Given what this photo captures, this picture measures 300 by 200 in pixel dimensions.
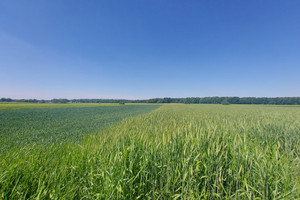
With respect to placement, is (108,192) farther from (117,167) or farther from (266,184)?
(266,184)

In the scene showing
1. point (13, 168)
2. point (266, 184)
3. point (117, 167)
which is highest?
point (13, 168)

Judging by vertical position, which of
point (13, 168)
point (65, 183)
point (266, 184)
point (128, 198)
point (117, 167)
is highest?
point (13, 168)

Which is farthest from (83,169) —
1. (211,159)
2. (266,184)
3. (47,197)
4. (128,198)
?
(266,184)

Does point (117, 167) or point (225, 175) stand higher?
point (117, 167)

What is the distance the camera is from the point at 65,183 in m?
1.99

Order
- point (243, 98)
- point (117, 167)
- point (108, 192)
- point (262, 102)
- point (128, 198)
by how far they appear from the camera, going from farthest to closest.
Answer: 1. point (243, 98)
2. point (262, 102)
3. point (117, 167)
4. point (128, 198)
5. point (108, 192)

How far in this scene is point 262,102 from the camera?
90750mm

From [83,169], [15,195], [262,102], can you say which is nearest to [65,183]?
[83,169]

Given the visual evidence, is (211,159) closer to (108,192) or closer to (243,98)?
(108,192)

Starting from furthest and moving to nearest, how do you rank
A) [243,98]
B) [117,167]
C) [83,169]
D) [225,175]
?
[243,98] < [83,169] < [225,175] < [117,167]

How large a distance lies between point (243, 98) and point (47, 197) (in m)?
A: 136

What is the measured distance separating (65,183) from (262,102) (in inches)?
5111

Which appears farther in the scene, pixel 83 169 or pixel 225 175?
pixel 83 169

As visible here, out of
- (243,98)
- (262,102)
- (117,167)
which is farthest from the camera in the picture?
(243,98)
